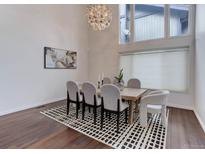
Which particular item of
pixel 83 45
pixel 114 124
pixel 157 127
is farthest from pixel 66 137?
pixel 83 45

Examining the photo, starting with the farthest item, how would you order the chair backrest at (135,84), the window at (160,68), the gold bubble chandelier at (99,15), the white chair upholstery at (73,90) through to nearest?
the window at (160,68), the chair backrest at (135,84), the gold bubble chandelier at (99,15), the white chair upholstery at (73,90)

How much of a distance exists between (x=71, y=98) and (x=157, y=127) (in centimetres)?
206

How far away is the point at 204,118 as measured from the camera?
9.14 feet

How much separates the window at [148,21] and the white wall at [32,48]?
2.49 m

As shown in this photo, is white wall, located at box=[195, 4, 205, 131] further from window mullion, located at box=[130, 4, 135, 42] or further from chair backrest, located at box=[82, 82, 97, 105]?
chair backrest, located at box=[82, 82, 97, 105]

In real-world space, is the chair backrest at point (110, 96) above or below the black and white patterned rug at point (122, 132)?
above

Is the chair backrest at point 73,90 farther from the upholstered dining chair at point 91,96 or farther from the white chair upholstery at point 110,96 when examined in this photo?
the white chair upholstery at point 110,96

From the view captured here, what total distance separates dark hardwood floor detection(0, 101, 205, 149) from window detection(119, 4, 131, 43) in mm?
3421

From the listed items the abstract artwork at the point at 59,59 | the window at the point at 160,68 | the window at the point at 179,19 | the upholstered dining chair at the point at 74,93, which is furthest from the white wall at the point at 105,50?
the upholstered dining chair at the point at 74,93

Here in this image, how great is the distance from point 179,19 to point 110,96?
3.70 meters

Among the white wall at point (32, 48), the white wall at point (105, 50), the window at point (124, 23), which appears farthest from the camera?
the white wall at point (105, 50)

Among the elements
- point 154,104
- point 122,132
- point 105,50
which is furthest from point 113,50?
point 122,132

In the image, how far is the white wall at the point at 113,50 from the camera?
13.5 ft

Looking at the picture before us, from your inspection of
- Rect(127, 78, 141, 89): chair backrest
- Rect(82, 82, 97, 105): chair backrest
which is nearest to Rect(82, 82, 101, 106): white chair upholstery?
Rect(82, 82, 97, 105): chair backrest
